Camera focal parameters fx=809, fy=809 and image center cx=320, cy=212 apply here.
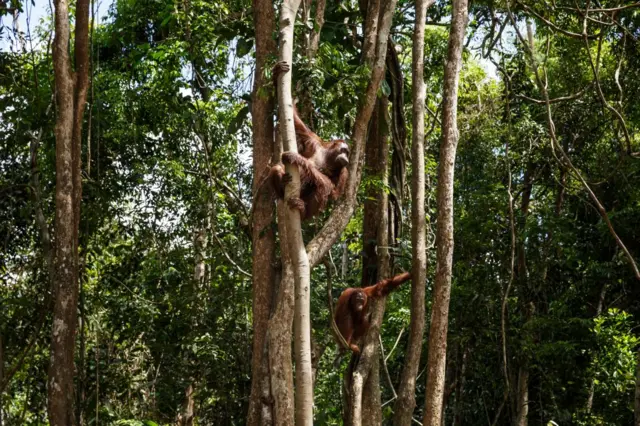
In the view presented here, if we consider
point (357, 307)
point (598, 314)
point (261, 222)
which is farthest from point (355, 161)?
point (598, 314)

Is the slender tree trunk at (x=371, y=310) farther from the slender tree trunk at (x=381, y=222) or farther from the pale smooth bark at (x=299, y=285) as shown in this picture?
the pale smooth bark at (x=299, y=285)

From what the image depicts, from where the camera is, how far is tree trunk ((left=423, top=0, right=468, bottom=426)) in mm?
5668

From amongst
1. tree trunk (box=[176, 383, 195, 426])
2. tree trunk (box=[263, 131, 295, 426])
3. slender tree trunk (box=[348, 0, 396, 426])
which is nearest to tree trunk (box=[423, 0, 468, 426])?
slender tree trunk (box=[348, 0, 396, 426])

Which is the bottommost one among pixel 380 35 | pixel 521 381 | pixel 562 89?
pixel 521 381

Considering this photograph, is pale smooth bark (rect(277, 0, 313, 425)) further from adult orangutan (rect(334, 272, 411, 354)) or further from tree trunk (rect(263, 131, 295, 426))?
adult orangutan (rect(334, 272, 411, 354))

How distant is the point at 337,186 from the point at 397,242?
1.15m

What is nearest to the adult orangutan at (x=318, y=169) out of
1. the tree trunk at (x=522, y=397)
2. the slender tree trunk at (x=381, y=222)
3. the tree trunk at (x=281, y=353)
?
the slender tree trunk at (x=381, y=222)

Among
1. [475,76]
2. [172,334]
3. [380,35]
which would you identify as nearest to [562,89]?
[475,76]

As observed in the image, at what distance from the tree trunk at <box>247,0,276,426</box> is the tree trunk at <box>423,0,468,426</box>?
4.14 ft

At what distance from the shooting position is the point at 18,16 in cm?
746

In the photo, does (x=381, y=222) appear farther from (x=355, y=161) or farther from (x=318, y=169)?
(x=355, y=161)

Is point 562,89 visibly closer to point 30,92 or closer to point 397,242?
point 397,242

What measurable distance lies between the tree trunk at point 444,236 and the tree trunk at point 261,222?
126 cm

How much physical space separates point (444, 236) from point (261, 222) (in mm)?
1369
